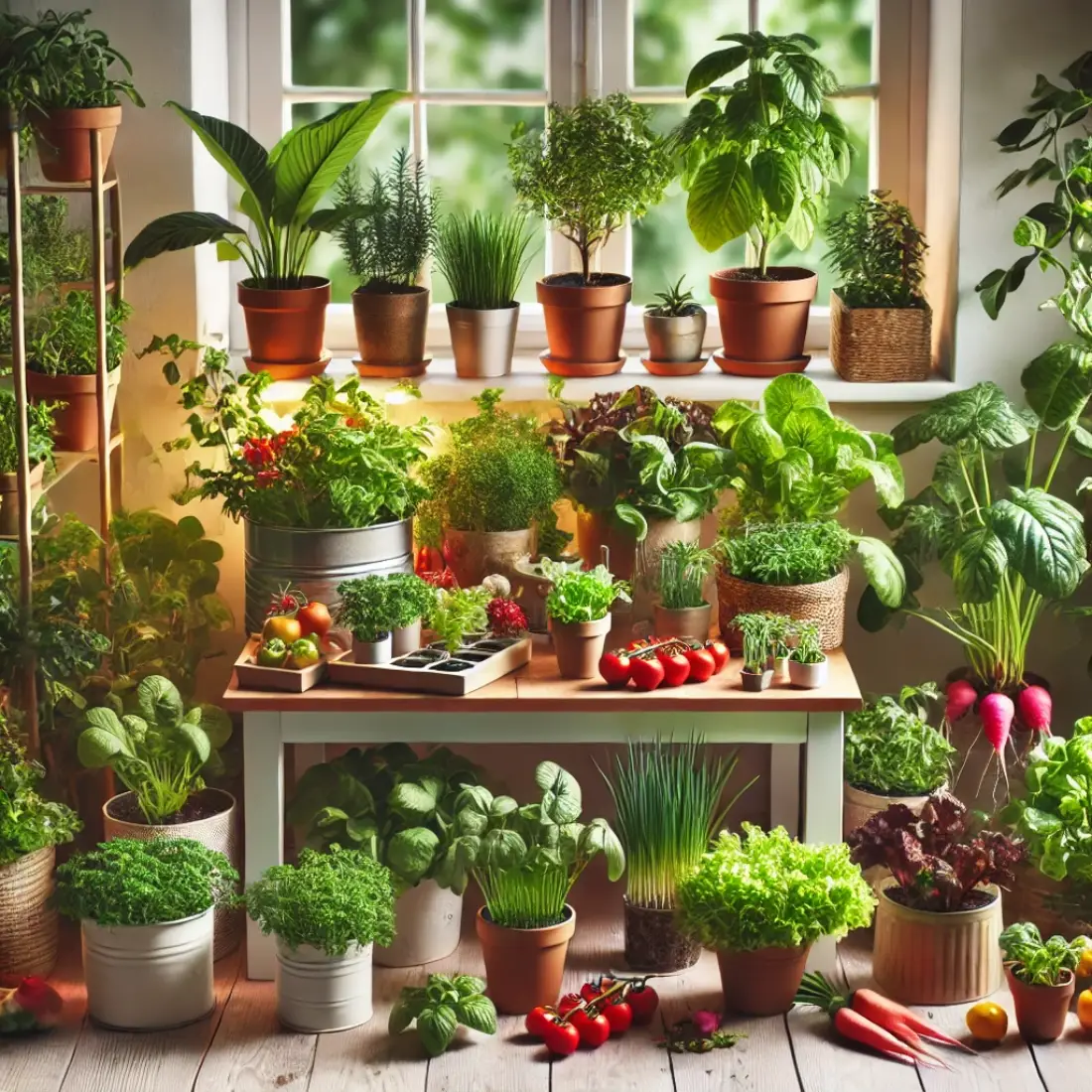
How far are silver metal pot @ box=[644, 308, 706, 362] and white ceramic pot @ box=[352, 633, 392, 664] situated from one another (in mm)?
1083

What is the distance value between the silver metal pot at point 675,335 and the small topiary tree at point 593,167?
0.79 ft

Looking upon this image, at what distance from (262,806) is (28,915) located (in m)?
0.55


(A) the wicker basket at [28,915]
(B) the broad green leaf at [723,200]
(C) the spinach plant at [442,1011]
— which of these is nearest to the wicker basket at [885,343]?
(B) the broad green leaf at [723,200]

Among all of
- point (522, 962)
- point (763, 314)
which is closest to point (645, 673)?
point (522, 962)

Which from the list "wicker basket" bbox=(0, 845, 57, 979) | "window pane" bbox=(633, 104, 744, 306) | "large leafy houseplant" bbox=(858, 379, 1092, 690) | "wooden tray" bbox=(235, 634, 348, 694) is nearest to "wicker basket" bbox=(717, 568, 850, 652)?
"large leafy houseplant" bbox=(858, 379, 1092, 690)

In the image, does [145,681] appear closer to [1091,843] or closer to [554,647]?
[554,647]

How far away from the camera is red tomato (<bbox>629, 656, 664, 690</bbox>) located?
361cm

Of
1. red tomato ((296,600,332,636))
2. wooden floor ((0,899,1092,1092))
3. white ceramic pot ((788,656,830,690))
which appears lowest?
wooden floor ((0,899,1092,1092))

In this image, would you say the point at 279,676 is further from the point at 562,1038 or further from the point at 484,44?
the point at 484,44

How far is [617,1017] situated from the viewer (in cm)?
343

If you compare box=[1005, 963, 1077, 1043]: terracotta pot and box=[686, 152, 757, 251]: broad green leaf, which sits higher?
box=[686, 152, 757, 251]: broad green leaf

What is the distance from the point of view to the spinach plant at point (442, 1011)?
11.0 feet

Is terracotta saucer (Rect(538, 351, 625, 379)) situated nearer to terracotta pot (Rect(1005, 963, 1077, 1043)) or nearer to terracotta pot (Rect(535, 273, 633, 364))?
terracotta pot (Rect(535, 273, 633, 364))

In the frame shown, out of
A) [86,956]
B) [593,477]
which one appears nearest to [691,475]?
[593,477]
